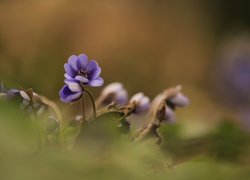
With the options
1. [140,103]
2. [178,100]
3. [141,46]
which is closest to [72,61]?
[140,103]

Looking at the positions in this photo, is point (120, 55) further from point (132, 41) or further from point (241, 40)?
point (241, 40)

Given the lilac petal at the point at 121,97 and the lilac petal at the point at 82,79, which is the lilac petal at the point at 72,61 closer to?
the lilac petal at the point at 82,79

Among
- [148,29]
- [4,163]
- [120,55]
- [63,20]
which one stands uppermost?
[148,29]

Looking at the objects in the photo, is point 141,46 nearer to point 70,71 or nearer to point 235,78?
point 235,78

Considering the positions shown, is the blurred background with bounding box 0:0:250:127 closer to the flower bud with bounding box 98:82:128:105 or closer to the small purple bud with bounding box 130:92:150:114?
the flower bud with bounding box 98:82:128:105

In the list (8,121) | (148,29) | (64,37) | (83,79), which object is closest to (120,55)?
(64,37)

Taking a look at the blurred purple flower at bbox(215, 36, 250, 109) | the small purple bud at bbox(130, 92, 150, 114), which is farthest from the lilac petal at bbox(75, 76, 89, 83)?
the blurred purple flower at bbox(215, 36, 250, 109)
